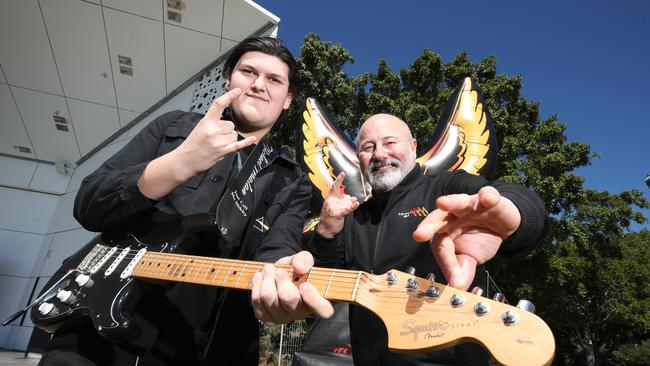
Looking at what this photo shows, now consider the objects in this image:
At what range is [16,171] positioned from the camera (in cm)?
1158

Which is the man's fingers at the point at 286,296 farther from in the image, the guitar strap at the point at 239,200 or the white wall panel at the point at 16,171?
the white wall panel at the point at 16,171

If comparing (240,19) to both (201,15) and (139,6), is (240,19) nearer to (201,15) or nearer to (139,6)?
(201,15)

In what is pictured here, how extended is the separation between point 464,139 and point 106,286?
375 cm

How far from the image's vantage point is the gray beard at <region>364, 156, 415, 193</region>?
84.9 inches

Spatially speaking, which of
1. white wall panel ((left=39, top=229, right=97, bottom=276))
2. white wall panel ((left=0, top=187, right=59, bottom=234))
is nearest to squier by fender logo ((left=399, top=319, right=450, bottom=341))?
white wall panel ((left=39, top=229, right=97, bottom=276))

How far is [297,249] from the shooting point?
1.71 metres

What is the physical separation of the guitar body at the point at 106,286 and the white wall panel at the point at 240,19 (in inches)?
251

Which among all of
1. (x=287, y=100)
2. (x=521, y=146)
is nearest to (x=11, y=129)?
(x=287, y=100)

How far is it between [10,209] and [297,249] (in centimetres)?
1386

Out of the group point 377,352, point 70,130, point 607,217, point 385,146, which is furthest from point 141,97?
point 607,217

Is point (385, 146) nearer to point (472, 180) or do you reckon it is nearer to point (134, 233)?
point (472, 180)

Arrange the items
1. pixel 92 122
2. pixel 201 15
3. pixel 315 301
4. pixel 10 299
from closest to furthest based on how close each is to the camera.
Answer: pixel 315 301 < pixel 201 15 < pixel 92 122 < pixel 10 299

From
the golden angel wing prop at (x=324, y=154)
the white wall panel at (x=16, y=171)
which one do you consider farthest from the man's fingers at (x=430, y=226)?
the white wall panel at (x=16, y=171)

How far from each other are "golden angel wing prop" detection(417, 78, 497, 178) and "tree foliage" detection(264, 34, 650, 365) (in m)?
5.94
